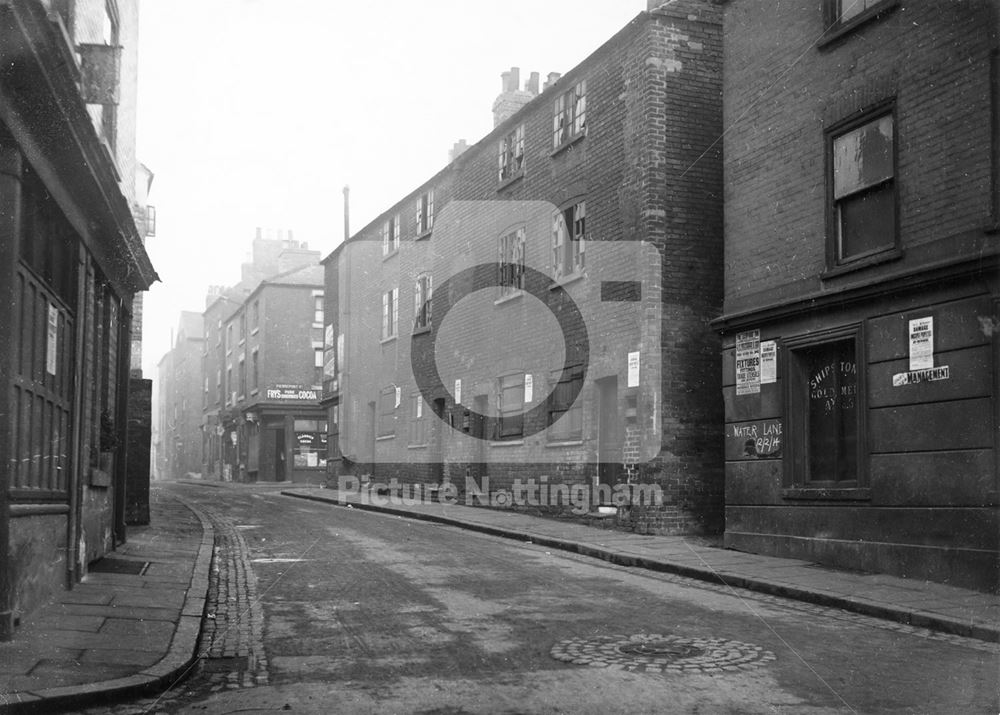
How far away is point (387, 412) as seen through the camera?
29609mm

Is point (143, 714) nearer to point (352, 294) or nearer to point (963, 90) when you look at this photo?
point (963, 90)

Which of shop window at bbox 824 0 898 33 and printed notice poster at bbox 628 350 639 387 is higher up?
shop window at bbox 824 0 898 33

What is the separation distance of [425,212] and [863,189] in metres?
16.5

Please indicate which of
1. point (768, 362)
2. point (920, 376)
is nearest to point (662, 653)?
point (920, 376)

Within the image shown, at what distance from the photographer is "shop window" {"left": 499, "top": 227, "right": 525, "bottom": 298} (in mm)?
21484

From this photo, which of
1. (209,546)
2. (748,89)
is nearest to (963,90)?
(748,89)

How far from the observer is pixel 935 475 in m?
10.9

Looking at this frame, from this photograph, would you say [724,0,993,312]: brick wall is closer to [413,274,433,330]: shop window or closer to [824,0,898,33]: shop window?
[824,0,898,33]: shop window

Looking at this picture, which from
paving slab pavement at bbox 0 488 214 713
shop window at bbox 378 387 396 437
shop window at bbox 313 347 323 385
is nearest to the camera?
paving slab pavement at bbox 0 488 214 713

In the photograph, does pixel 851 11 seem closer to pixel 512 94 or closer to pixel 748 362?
pixel 748 362

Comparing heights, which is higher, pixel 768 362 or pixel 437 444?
pixel 768 362

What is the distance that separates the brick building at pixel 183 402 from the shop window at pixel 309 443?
868 inches

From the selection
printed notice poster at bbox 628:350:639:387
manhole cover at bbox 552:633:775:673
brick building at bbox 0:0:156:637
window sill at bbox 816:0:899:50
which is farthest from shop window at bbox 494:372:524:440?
manhole cover at bbox 552:633:775:673

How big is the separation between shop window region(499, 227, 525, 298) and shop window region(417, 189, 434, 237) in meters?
4.83
